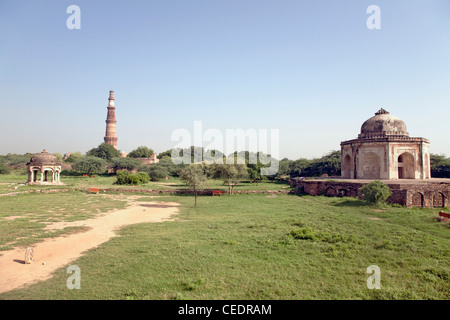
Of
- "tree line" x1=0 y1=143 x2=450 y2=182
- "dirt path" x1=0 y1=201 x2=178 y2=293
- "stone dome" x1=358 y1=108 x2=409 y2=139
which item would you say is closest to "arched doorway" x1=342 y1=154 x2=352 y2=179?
"stone dome" x1=358 y1=108 x2=409 y2=139

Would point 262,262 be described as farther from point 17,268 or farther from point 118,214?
point 118,214

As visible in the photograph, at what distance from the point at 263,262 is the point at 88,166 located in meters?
50.0

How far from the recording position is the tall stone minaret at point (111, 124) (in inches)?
3167

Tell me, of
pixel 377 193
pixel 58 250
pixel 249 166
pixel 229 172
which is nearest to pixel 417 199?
pixel 377 193

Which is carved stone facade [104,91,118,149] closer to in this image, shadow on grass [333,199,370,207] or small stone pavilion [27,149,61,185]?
small stone pavilion [27,149,61,185]

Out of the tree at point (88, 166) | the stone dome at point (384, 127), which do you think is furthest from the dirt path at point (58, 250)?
the tree at point (88, 166)

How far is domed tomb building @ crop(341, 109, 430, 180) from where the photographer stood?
25219 mm

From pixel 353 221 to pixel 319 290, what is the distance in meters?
8.37

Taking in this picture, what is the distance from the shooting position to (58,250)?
30.3 feet

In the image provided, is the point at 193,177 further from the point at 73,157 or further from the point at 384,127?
the point at 73,157

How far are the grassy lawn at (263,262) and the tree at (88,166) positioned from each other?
4273 cm

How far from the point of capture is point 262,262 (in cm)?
797

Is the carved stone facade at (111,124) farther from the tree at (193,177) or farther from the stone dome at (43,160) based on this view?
the tree at (193,177)
